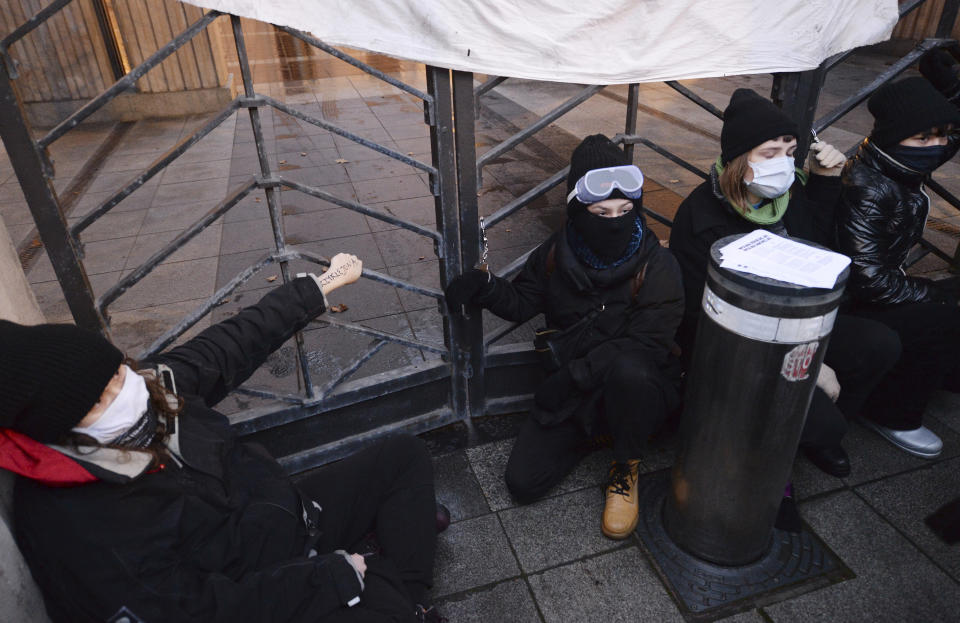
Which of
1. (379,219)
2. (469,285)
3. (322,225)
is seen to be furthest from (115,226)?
(469,285)

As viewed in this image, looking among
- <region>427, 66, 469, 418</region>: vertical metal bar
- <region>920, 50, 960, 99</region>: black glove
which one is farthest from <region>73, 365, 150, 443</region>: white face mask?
<region>920, 50, 960, 99</region>: black glove

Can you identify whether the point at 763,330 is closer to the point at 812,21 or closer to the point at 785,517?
the point at 785,517

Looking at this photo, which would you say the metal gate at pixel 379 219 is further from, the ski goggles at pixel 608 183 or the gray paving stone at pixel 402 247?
the gray paving stone at pixel 402 247

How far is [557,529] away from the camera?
311 cm

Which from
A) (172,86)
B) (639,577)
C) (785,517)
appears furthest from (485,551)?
(172,86)

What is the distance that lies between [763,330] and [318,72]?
1325cm

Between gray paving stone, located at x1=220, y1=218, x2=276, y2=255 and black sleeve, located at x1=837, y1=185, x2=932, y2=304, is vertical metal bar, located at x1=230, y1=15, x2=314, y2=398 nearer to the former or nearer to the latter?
black sleeve, located at x1=837, y1=185, x2=932, y2=304

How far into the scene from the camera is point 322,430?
3.43 meters

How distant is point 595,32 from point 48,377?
2450mm

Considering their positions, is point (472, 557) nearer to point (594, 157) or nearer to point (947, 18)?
Result: point (594, 157)

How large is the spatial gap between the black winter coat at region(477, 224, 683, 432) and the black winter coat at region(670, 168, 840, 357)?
8.9 inches

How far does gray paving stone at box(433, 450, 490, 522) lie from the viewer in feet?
10.6

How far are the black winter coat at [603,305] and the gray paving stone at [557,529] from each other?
409mm

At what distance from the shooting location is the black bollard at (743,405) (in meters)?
2.25
